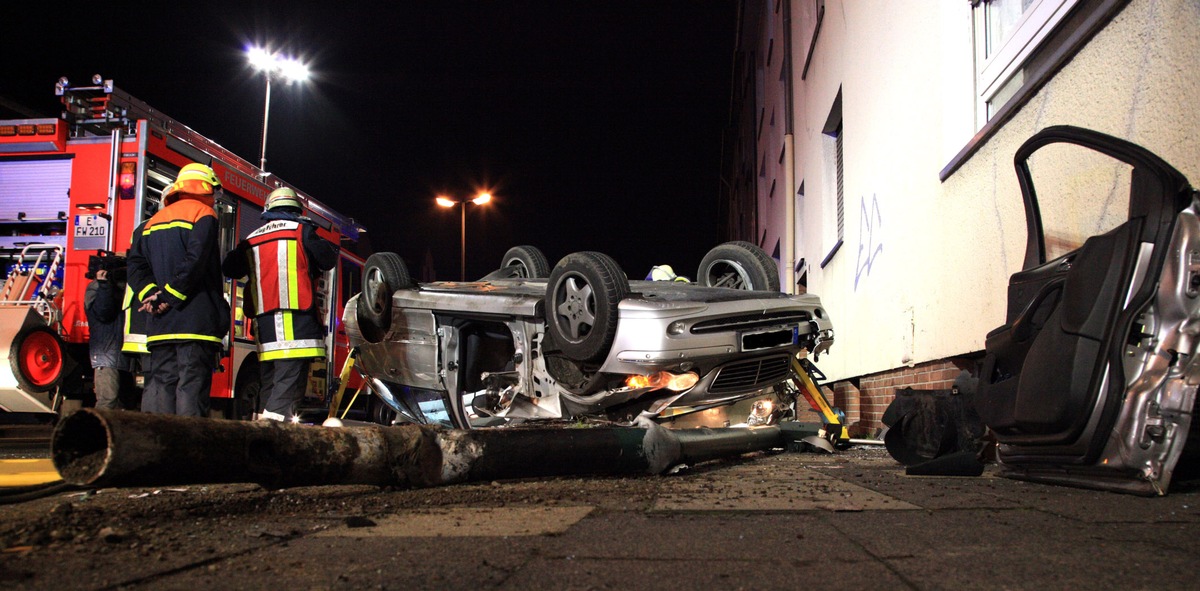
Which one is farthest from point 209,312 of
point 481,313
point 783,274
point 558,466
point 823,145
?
point 783,274

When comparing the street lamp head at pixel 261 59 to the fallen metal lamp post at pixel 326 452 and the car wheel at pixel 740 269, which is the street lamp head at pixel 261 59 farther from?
the fallen metal lamp post at pixel 326 452

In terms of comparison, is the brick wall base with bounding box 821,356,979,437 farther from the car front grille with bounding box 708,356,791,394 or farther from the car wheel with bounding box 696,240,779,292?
the car wheel with bounding box 696,240,779,292

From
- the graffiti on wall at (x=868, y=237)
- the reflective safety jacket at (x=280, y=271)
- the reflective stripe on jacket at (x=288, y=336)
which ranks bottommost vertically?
the reflective stripe on jacket at (x=288, y=336)

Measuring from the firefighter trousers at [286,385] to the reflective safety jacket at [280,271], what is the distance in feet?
1.13

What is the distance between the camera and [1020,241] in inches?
163

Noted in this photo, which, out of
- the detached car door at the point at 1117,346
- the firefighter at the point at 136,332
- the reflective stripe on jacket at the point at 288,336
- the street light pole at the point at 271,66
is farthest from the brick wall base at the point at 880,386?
the street light pole at the point at 271,66

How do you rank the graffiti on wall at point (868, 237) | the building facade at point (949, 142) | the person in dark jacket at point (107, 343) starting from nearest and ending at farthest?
the building facade at point (949, 142) < the person in dark jacket at point (107, 343) < the graffiti on wall at point (868, 237)

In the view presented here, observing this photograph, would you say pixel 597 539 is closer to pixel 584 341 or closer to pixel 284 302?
pixel 584 341

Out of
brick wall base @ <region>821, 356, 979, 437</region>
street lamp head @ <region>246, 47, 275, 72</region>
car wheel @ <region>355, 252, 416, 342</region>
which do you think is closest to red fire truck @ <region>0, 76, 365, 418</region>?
car wheel @ <region>355, 252, 416, 342</region>

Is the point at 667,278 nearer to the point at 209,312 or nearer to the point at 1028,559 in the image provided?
the point at 209,312

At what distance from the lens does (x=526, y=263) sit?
6.91m

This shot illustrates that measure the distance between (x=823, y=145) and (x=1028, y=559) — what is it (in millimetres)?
8789

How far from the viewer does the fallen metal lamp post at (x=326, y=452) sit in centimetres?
205

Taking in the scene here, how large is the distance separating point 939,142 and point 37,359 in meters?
7.48
